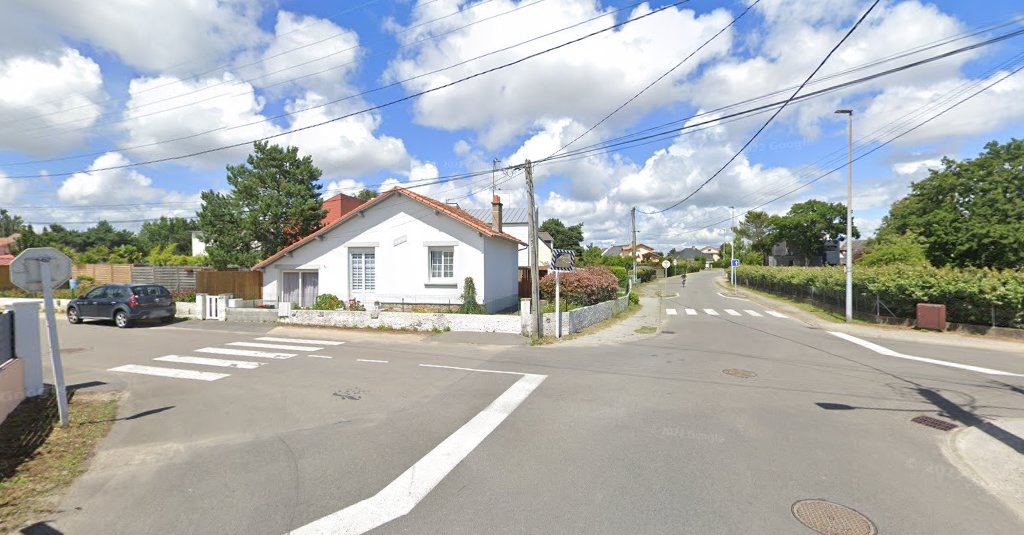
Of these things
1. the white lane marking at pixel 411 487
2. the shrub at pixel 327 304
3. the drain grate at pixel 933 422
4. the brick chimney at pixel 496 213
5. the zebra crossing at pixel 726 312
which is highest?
the brick chimney at pixel 496 213

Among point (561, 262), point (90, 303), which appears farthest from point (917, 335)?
point (90, 303)

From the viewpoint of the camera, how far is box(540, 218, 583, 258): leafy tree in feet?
230

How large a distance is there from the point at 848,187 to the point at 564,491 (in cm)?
2047

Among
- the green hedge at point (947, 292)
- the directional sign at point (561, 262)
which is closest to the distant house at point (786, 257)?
the green hedge at point (947, 292)

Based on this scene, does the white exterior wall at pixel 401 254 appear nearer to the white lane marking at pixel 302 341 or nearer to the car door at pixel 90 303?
the white lane marking at pixel 302 341

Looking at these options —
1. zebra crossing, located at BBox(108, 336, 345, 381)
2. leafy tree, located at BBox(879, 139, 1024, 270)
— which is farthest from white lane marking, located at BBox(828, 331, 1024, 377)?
leafy tree, located at BBox(879, 139, 1024, 270)

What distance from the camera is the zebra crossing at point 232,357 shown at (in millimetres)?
9461

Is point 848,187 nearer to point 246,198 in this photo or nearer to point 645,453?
point 645,453

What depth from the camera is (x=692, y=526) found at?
362 centimetres

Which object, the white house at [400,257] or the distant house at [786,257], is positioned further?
the distant house at [786,257]

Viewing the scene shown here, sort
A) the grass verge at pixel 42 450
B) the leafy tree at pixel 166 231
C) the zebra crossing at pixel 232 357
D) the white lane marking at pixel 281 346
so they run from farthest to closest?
the leafy tree at pixel 166 231, the white lane marking at pixel 281 346, the zebra crossing at pixel 232 357, the grass verge at pixel 42 450

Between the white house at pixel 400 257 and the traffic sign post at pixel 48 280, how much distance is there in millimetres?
10802

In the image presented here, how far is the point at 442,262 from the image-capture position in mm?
18109

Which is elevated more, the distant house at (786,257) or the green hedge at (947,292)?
the distant house at (786,257)
